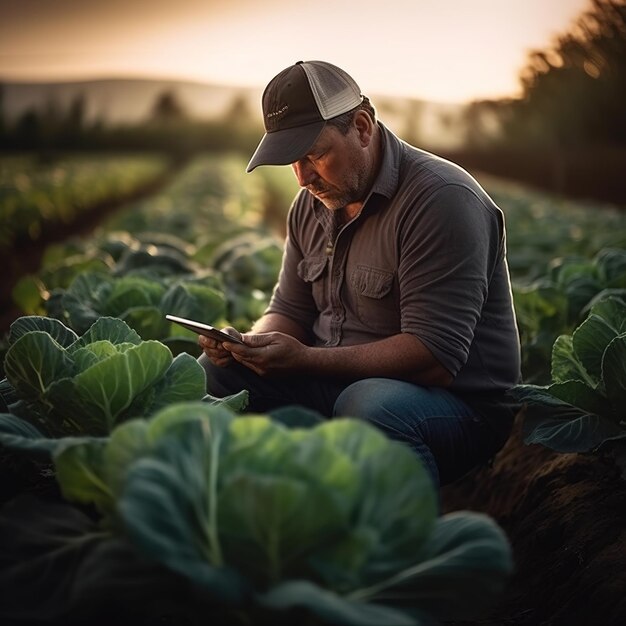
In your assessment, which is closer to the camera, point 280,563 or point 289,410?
point 280,563

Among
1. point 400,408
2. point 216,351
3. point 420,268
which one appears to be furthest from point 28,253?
point 400,408

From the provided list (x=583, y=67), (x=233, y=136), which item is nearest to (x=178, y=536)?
(x=583, y=67)

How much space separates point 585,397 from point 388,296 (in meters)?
0.79

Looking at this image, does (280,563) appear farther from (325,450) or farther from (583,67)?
(583,67)

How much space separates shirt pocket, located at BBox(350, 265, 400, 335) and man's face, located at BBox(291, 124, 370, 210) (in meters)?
0.28

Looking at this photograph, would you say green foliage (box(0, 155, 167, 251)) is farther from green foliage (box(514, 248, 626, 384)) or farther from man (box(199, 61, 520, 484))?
man (box(199, 61, 520, 484))

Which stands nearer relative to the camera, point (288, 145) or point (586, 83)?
point (288, 145)

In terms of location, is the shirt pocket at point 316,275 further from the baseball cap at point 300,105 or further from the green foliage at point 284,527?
the green foliage at point 284,527

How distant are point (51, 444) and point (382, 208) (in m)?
1.69

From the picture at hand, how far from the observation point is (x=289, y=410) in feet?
6.47

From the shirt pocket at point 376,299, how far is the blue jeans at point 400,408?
262mm

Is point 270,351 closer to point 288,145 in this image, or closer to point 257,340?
point 257,340

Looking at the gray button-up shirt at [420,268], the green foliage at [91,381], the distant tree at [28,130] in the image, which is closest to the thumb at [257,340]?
the gray button-up shirt at [420,268]

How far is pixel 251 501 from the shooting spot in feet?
5.20
